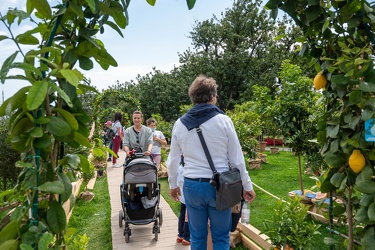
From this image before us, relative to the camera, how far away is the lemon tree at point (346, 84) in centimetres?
A: 154

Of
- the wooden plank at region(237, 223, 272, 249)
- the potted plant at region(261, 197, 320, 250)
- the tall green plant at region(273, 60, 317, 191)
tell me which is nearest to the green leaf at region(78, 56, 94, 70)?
the potted plant at region(261, 197, 320, 250)

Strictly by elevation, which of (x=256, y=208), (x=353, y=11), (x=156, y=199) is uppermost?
(x=353, y=11)

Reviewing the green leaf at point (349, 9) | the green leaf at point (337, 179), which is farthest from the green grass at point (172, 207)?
the green leaf at point (349, 9)

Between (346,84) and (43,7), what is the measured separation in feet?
4.77

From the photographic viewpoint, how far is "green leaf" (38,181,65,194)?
1.08 m

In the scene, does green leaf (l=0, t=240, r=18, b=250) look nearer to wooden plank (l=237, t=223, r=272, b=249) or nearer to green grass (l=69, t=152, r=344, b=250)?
green grass (l=69, t=152, r=344, b=250)

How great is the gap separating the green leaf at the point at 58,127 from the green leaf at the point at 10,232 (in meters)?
0.34

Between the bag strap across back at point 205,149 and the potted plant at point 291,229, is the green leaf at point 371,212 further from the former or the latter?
the potted plant at point 291,229

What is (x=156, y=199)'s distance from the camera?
14.4ft

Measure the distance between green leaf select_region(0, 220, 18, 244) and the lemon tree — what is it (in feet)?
4.77

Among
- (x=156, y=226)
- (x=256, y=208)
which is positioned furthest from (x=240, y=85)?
(x=156, y=226)

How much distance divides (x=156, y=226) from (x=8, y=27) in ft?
11.9

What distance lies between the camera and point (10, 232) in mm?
1095

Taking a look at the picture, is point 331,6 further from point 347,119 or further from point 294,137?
point 294,137
